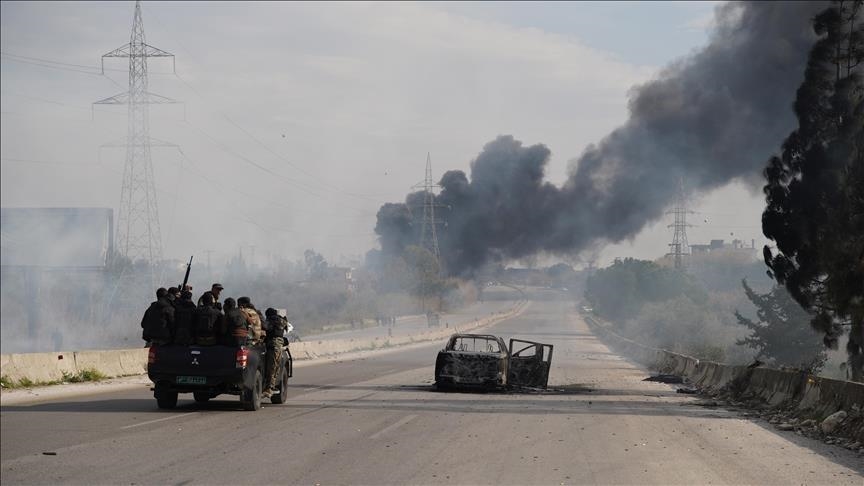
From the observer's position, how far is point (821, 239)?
96.9 feet

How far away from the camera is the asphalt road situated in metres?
10.3

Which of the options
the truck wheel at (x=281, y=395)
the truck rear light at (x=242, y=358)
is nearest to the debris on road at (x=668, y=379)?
the truck wheel at (x=281, y=395)

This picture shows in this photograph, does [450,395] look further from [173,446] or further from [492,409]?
[173,446]

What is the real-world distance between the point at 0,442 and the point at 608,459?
7.26 meters

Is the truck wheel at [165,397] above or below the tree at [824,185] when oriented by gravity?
below

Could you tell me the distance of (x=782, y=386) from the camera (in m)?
20.4

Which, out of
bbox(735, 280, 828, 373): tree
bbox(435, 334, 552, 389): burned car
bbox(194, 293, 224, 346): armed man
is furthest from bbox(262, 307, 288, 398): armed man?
bbox(735, 280, 828, 373): tree

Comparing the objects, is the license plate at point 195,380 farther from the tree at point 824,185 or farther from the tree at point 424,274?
the tree at point 424,274

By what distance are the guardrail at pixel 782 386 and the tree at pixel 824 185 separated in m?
3.77

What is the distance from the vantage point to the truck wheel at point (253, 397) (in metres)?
17.2

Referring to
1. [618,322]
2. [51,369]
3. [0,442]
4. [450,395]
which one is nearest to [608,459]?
[0,442]

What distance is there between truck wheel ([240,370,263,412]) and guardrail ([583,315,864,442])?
947 centimetres

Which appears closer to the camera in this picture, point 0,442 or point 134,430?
point 0,442

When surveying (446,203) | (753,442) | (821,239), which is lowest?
(753,442)
